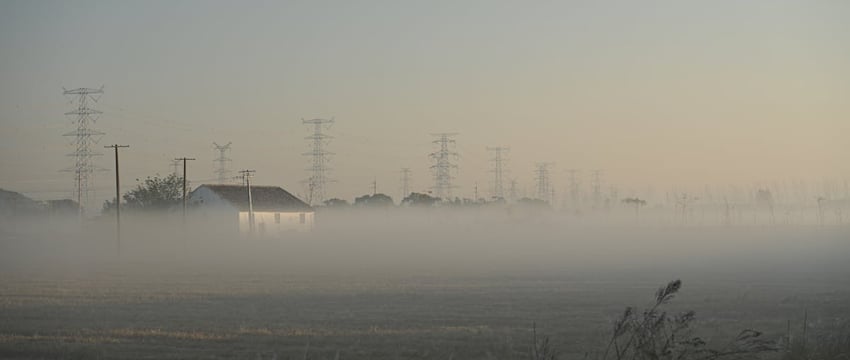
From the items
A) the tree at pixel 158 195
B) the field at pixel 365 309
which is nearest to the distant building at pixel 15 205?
the tree at pixel 158 195

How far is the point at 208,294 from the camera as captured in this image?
4031 cm

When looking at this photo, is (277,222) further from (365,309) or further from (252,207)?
(365,309)

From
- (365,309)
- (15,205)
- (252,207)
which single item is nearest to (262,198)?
(252,207)

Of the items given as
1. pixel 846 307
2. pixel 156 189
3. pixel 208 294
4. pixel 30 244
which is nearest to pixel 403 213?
pixel 156 189

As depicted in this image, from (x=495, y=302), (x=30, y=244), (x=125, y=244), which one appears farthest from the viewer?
(x=30, y=244)

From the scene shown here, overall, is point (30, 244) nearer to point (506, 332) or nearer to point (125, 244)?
point (125, 244)

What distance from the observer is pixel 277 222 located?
115 meters

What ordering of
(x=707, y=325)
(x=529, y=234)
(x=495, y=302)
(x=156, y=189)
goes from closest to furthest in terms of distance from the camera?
(x=707, y=325) → (x=495, y=302) → (x=156, y=189) → (x=529, y=234)

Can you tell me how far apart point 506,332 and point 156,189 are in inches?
3760

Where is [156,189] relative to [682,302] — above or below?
above

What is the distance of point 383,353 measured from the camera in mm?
20672

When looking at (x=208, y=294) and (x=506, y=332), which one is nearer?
(x=506, y=332)

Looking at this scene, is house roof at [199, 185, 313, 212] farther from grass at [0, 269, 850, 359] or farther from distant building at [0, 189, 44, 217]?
grass at [0, 269, 850, 359]

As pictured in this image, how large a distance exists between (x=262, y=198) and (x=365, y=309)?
281 feet
